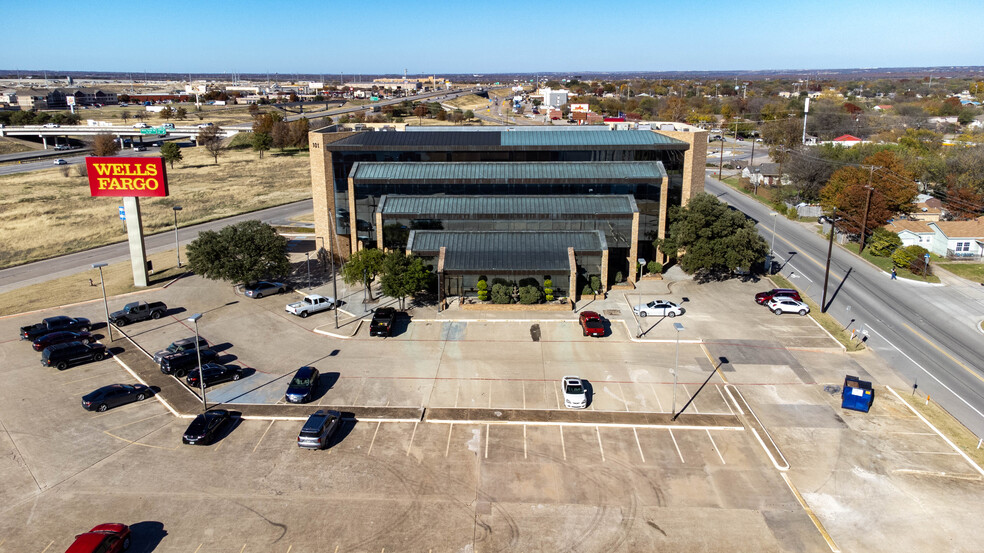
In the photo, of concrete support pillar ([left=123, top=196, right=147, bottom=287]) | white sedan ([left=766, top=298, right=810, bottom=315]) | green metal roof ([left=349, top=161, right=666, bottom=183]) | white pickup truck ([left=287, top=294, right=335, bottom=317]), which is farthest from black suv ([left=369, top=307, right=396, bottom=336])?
white sedan ([left=766, top=298, right=810, bottom=315])

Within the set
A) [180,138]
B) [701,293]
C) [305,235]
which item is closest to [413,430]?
[701,293]

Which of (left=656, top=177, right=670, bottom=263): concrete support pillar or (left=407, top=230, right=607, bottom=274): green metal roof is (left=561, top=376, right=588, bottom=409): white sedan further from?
(left=656, top=177, right=670, bottom=263): concrete support pillar

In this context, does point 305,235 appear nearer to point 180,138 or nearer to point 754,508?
point 754,508

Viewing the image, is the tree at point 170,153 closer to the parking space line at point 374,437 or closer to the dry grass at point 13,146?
the dry grass at point 13,146

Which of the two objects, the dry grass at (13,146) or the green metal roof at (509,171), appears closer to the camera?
the green metal roof at (509,171)

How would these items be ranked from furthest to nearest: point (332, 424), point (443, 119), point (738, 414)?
point (443, 119) < point (738, 414) < point (332, 424)

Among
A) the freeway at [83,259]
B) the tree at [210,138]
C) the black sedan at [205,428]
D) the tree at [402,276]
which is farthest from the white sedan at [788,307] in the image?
the tree at [210,138]

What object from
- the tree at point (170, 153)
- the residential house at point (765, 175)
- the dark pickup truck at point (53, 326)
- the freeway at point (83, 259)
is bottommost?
the dark pickup truck at point (53, 326)
